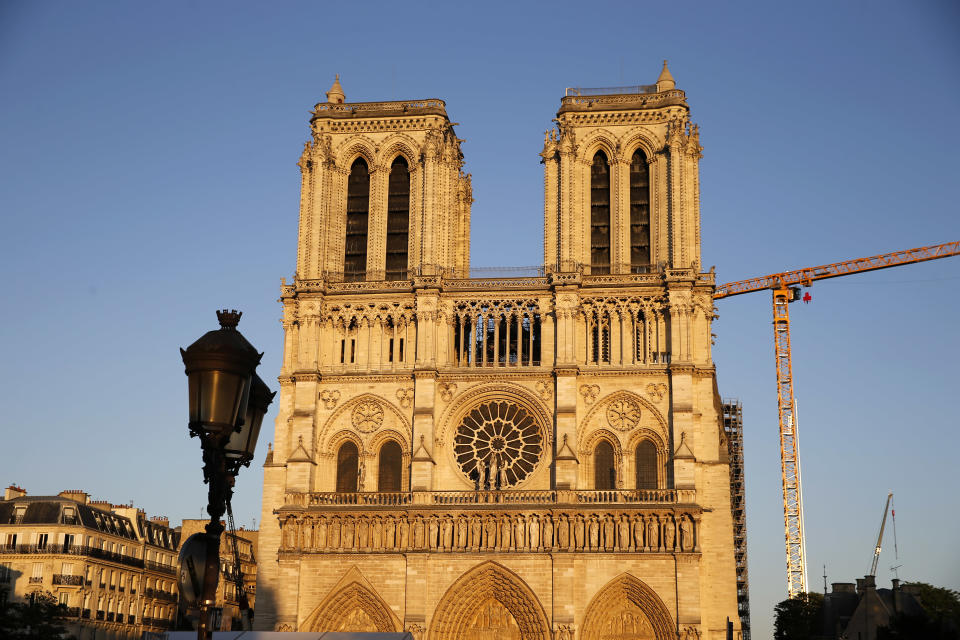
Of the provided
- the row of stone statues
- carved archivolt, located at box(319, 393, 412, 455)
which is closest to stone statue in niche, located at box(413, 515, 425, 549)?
the row of stone statues

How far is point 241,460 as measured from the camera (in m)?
10.1

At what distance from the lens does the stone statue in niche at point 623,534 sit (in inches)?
1786

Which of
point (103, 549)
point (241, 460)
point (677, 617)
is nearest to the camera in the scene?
point (241, 460)

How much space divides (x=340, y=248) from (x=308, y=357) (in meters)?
4.85

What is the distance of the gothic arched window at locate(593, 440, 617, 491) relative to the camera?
4744 cm

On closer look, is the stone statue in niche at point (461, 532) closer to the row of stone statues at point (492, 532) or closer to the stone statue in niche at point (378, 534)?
the row of stone statues at point (492, 532)

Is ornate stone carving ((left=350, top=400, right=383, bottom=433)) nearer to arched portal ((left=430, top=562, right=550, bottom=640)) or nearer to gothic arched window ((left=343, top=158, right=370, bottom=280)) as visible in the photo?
gothic arched window ((left=343, top=158, right=370, bottom=280))

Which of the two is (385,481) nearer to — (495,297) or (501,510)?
(501,510)

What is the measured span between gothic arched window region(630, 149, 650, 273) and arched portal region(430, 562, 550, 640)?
13.1 meters

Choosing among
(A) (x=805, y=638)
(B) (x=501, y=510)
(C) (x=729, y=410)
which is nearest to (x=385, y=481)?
(B) (x=501, y=510)

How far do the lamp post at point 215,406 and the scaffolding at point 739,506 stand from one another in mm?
62612

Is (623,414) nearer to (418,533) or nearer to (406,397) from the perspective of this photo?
(406,397)

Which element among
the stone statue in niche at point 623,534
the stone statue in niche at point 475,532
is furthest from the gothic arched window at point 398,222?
the stone statue in niche at point 623,534

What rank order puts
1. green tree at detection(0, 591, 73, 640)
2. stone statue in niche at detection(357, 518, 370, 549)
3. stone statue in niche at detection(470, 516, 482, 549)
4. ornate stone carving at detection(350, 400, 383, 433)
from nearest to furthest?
1. green tree at detection(0, 591, 73, 640)
2. stone statue in niche at detection(470, 516, 482, 549)
3. stone statue in niche at detection(357, 518, 370, 549)
4. ornate stone carving at detection(350, 400, 383, 433)
